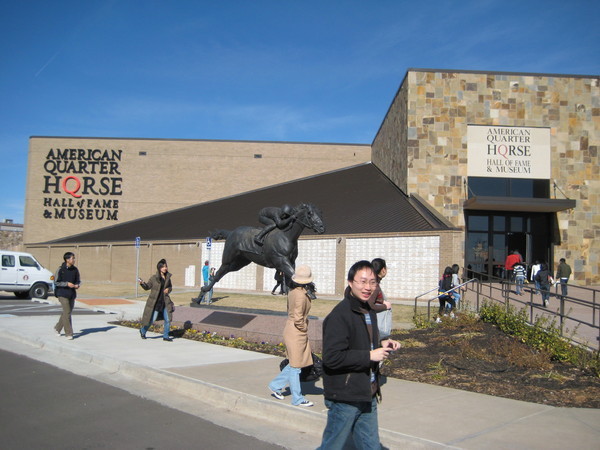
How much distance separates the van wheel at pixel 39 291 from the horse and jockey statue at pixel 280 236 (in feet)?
48.7

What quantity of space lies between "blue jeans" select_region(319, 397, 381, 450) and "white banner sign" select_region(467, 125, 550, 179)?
27766 millimetres

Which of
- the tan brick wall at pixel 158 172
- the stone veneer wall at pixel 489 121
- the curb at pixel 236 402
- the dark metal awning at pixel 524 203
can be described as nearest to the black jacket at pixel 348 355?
the curb at pixel 236 402

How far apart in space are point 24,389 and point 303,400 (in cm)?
432

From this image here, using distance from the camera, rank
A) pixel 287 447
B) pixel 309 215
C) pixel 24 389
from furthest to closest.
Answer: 1. pixel 309 215
2. pixel 24 389
3. pixel 287 447

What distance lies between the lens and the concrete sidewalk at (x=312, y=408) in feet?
18.7

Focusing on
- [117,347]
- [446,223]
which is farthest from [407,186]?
[117,347]

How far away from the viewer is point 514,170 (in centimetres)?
3008

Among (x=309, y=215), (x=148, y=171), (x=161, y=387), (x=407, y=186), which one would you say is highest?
(x=148, y=171)

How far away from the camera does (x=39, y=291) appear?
2486cm

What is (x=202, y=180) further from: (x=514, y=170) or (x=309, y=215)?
(x=309, y=215)

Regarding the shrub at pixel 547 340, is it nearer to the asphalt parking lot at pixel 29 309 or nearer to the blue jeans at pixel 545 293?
the blue jeans at pixel 545 293

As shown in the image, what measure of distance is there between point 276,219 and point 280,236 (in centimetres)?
42

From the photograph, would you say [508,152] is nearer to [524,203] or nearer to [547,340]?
[524,203]

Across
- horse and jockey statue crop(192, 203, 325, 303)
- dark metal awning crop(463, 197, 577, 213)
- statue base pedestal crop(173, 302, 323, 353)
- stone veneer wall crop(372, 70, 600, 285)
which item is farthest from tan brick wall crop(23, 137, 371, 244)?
horse and jockey statue crop(192, 203, 325, 303)
